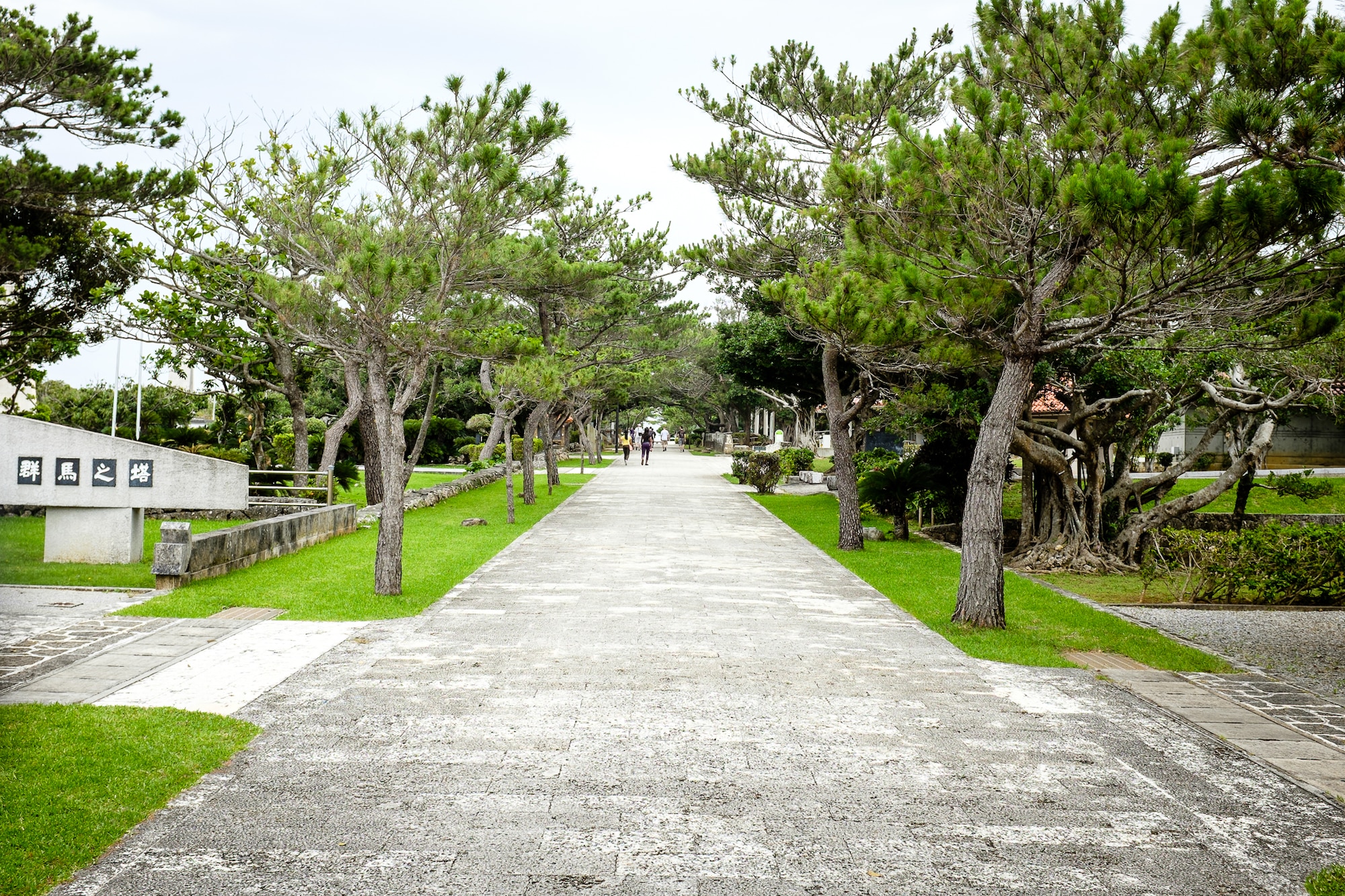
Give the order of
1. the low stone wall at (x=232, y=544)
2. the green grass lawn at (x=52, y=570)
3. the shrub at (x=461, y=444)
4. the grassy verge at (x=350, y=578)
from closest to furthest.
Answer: the grassy verge at (x=350, y=578)
the low stone wall at (x=232, y=544)
the green grass lawn at (x=52, y=570)
the shrub at (x=461, y=444)

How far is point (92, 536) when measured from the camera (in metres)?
10.3

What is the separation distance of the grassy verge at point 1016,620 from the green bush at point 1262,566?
1342mm

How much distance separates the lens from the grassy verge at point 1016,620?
7027mm

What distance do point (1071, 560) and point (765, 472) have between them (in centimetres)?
1214

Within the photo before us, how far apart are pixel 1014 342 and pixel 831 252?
20.0 ft

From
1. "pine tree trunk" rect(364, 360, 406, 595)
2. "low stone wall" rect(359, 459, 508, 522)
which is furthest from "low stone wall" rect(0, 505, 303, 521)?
"pine tree trunk" rect(364, 360, 406, 595)

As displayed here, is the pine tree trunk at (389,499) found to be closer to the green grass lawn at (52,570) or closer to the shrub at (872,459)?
the green grass lawn at (52,570)

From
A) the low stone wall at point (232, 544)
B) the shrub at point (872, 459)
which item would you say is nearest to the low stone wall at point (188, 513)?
the low stone wall at point (232, 544)

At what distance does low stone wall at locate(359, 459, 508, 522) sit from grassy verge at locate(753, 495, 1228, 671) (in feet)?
23.4

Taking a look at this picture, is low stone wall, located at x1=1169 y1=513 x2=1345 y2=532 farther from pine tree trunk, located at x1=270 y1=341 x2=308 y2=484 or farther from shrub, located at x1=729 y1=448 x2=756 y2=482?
pine tree trunk, located at x1=270 y1=341 x2=308 y2=484

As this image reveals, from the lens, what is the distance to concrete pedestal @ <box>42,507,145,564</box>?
10.2 m

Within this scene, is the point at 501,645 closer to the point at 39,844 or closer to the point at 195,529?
the point at 39,844

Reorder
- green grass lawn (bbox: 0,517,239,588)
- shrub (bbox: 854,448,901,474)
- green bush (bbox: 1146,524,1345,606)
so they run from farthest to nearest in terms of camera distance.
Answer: shrub (bbox: 854,448,901,474) < green bush (bbox: 1146,524,1345,606) < green grass lawn (bbox: 0,517,239,588)

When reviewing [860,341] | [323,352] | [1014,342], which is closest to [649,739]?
[1014,342]
